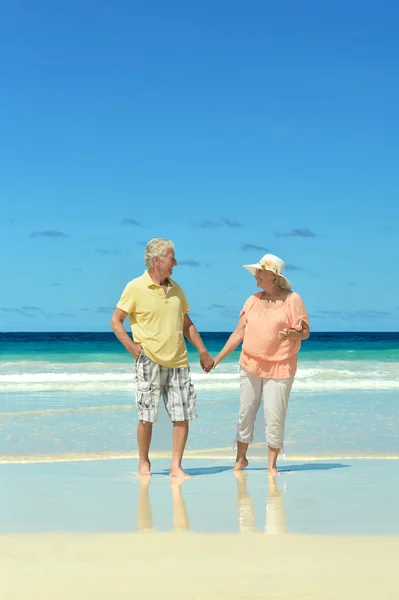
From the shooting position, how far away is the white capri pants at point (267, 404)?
6.41m

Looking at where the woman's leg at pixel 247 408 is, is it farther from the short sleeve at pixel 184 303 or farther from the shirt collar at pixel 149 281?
the shirt collar at pixel 149 281

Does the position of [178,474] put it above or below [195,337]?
below

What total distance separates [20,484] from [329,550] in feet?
8.93

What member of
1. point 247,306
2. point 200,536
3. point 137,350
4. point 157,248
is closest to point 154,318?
point 137,350

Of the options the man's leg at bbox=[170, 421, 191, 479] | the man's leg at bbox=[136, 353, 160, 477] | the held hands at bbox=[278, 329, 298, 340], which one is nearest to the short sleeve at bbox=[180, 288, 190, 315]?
the man's leg at bbox=[136, 353, 160, 477]

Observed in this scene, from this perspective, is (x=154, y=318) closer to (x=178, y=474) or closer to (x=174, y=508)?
(x=178, y=474)

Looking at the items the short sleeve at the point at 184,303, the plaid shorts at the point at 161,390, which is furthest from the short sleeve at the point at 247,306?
the plaid shorts at the point at 161,390

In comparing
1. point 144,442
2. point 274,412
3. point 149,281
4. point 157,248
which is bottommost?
point 144,442

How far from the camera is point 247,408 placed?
651cm

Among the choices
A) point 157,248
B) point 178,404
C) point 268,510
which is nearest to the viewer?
point 268,510

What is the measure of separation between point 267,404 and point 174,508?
1.59m

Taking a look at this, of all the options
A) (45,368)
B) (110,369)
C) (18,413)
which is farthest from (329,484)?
(45,368)

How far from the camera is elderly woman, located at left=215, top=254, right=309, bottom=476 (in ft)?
20.9

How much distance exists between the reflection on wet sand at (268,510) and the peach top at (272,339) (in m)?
0.83
